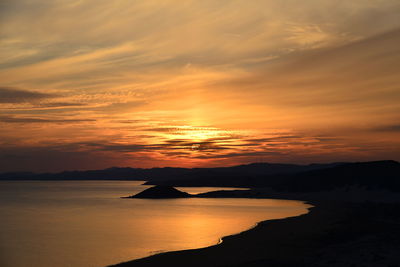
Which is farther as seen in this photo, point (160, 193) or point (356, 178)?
point (160, 193)

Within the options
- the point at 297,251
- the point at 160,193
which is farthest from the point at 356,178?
the point at 297,251

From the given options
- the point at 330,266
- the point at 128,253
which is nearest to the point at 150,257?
the point at 128,253

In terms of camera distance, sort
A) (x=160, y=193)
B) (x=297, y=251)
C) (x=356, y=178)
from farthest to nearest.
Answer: (x=160, y=193) → (x=356, y=178) → (x=297, y=251)

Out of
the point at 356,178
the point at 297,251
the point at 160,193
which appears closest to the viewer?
the point at 297,251

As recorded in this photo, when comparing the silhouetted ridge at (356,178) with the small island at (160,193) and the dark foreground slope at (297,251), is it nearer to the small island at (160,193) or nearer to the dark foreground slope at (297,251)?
the small island at (160,193)

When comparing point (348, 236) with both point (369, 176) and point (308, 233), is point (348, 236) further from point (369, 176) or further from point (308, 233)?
point (369, 176)

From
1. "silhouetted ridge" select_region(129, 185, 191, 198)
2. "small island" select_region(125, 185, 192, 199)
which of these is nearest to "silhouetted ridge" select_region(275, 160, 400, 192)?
"silhouetted ridge" select_region(129, 185, 191, 198)

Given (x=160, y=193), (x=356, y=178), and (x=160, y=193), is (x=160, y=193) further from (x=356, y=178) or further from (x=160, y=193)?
(x=356, y=178)

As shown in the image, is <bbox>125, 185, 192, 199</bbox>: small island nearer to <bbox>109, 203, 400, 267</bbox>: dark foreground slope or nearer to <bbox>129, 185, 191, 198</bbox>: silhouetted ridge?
<bbox>129, 185, 191, 198</bbox>: silhouetted ridge

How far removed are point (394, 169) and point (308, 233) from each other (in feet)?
342

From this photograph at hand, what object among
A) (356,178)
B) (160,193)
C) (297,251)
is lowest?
(160,193)

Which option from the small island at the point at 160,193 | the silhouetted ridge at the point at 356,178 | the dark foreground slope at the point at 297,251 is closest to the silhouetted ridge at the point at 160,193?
the small island at the point at 160,193

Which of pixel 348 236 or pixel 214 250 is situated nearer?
pixel 214 250

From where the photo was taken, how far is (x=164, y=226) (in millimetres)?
61656
